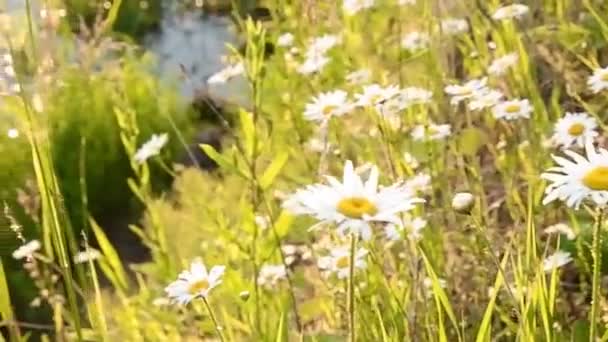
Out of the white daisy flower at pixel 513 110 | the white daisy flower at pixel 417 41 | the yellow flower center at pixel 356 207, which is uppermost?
the yellow flower center at pixel 356 207

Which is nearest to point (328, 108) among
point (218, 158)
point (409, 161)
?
point (409, 161)

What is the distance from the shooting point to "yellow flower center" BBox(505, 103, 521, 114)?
1180 mm

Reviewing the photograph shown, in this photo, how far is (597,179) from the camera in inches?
27.6

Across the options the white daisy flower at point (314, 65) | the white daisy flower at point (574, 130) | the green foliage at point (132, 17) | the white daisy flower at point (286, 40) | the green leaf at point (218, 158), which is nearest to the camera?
the green leaf at point (218, 158)

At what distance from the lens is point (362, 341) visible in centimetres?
102

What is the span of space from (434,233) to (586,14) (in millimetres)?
605

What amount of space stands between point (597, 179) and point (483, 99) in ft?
1.72

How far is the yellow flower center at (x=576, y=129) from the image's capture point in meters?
1.08

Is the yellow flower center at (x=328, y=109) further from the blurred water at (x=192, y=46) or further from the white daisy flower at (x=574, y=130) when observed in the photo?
the blurred water at (x=192, y=46)

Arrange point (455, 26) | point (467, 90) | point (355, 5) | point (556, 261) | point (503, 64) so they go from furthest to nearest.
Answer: point (355, 5)
point (455, 26)
point (503, 64)
point (467, 90)
point (556, 261)

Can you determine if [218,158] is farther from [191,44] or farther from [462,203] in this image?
[191,44]

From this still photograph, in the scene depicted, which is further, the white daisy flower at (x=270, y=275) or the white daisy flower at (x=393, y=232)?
the white daisy flower at (x=270, y=275)

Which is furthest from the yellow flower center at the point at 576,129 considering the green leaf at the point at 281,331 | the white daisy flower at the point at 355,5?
the white daisy flower at the point at 355,5

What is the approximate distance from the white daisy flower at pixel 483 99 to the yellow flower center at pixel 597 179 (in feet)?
1.59
